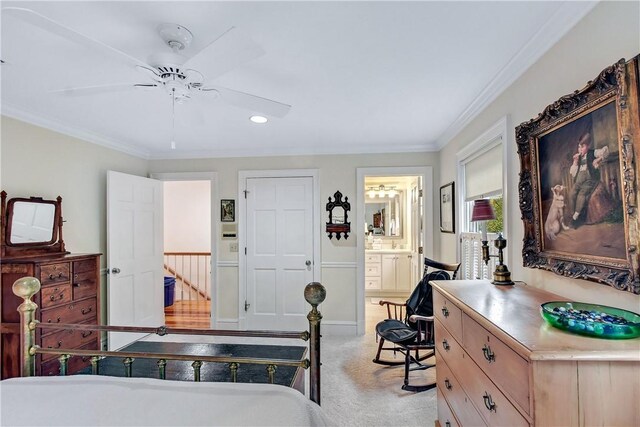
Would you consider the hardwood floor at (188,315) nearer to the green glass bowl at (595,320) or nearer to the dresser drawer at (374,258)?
the dresser drawer at (374,258)

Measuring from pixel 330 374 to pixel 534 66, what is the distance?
112 inches

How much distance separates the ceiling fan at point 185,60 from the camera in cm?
122

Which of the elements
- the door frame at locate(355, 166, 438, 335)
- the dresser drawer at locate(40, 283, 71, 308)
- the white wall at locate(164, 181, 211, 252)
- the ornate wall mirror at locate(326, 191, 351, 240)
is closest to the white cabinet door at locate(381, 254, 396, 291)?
the door frame at locate(355, 166, 438, 335)

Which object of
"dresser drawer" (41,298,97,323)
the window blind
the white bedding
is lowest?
"dresser drawer" (41,298,97,323)

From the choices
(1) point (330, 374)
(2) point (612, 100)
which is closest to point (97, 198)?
(1) point (330, 374)

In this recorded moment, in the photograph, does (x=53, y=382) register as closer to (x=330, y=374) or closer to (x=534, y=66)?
(x=330, y=374)

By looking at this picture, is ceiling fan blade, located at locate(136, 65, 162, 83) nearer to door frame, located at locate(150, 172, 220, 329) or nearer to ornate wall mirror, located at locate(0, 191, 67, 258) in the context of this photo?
ornate wall mirror, located at locate(0, 191, 67, 258)

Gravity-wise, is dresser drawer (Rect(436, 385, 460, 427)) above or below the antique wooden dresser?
below

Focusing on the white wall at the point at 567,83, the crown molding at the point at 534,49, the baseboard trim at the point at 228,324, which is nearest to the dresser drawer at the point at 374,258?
the baseboard trim at the point at 228,324

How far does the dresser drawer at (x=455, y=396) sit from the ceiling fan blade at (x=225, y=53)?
6.03 feet

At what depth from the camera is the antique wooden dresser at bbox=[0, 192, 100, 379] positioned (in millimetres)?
2395

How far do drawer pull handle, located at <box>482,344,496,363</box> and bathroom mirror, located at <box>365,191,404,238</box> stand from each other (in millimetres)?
5205

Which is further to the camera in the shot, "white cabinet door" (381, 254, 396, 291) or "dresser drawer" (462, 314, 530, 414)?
"white cabinet door" (381, 254, 396, 291)

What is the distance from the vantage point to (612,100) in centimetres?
116
